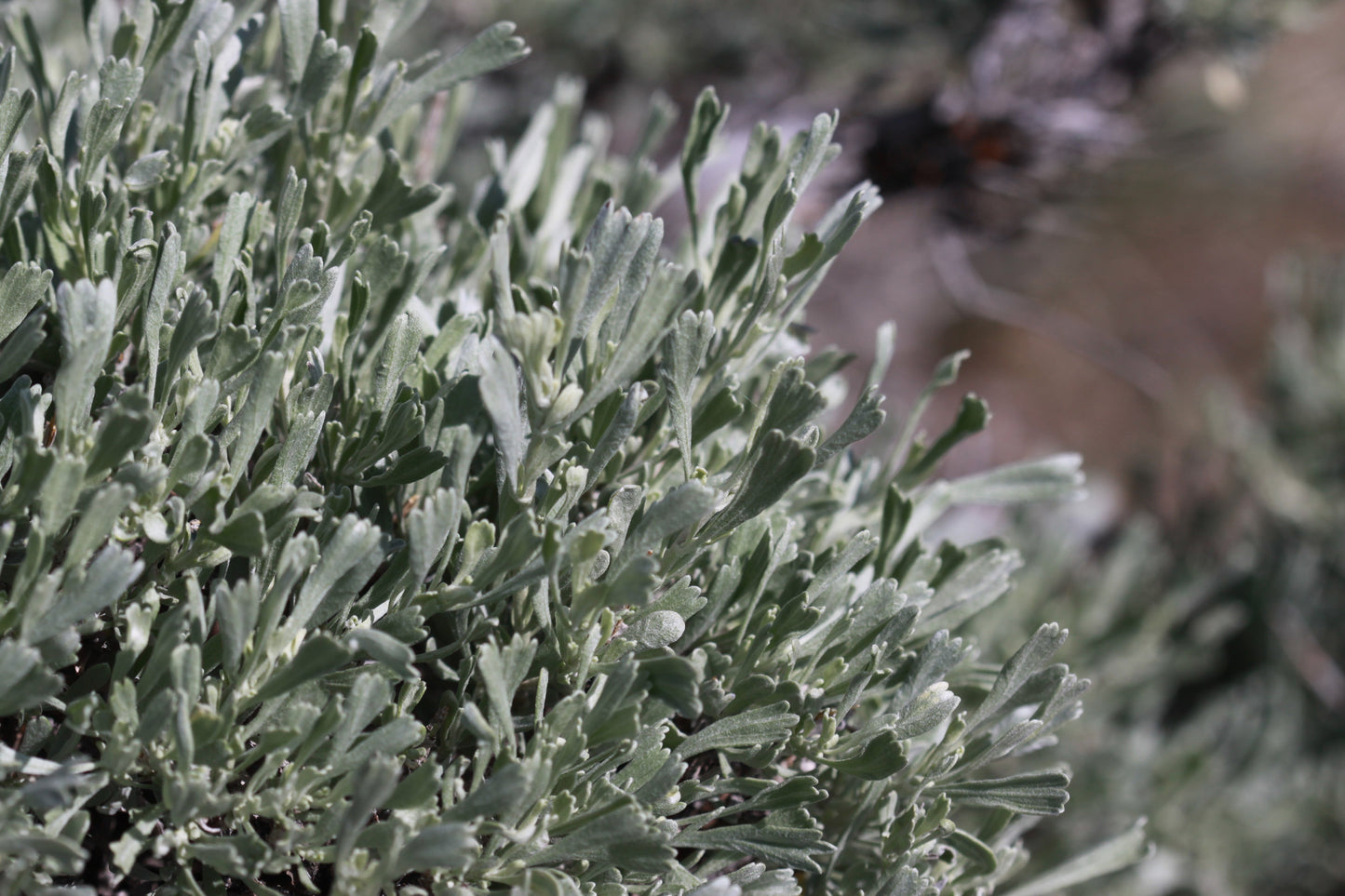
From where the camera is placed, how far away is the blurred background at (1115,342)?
1.90 metres

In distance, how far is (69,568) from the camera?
601 millimetres

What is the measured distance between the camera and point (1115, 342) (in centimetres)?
251

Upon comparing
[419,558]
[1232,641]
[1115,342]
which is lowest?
[1232,641]

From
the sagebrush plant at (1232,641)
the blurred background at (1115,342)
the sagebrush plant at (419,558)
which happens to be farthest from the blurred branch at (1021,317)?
the sagebrush plant at (419,558)

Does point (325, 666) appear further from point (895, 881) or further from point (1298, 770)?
point (1298, 770)

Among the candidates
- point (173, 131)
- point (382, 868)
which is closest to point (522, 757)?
point (382, 868)

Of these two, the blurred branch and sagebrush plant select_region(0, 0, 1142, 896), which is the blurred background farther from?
sagebrush plant select_region(0, 0, 1142, 896)

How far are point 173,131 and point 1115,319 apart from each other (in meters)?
6.74

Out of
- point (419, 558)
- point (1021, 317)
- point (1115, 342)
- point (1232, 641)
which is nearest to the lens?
point (419, 558)

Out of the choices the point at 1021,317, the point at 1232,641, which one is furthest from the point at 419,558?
the point at 1232,641

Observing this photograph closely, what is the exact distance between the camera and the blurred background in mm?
1903

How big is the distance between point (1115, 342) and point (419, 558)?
7.35 feet

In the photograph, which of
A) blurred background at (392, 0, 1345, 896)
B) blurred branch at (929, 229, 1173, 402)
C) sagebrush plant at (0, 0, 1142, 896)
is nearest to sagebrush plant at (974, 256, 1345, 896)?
blurred background at (392, 0, 1345, 896)

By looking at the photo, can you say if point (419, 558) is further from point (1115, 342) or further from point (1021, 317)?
point (1115, 342)
